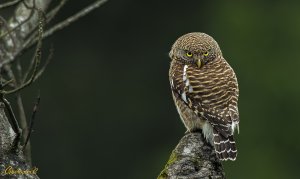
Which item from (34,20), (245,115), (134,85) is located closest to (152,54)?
(134,85)

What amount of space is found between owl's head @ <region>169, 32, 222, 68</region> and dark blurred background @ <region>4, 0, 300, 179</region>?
57.3 feet

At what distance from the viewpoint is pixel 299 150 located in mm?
30453

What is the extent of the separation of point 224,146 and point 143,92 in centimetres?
2409

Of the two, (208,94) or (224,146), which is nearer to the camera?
(224,146)

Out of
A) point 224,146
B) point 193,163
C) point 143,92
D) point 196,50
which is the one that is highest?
point 193,163

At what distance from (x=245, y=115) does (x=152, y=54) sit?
3.47 m

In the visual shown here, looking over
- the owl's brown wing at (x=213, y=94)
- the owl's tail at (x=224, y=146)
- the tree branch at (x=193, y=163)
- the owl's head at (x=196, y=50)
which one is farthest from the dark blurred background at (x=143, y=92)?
the tree branch at (x=193, y=163)

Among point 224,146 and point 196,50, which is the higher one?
point 196,50

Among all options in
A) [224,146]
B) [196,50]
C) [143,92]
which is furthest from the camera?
[143,92]

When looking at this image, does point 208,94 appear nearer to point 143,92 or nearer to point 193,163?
point 193,163

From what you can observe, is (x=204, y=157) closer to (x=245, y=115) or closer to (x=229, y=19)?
(x=245, y=115)

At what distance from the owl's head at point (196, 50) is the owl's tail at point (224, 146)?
1211 millimetres

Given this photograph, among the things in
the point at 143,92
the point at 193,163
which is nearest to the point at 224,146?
the point at 193,163

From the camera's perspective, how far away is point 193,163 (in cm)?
689
